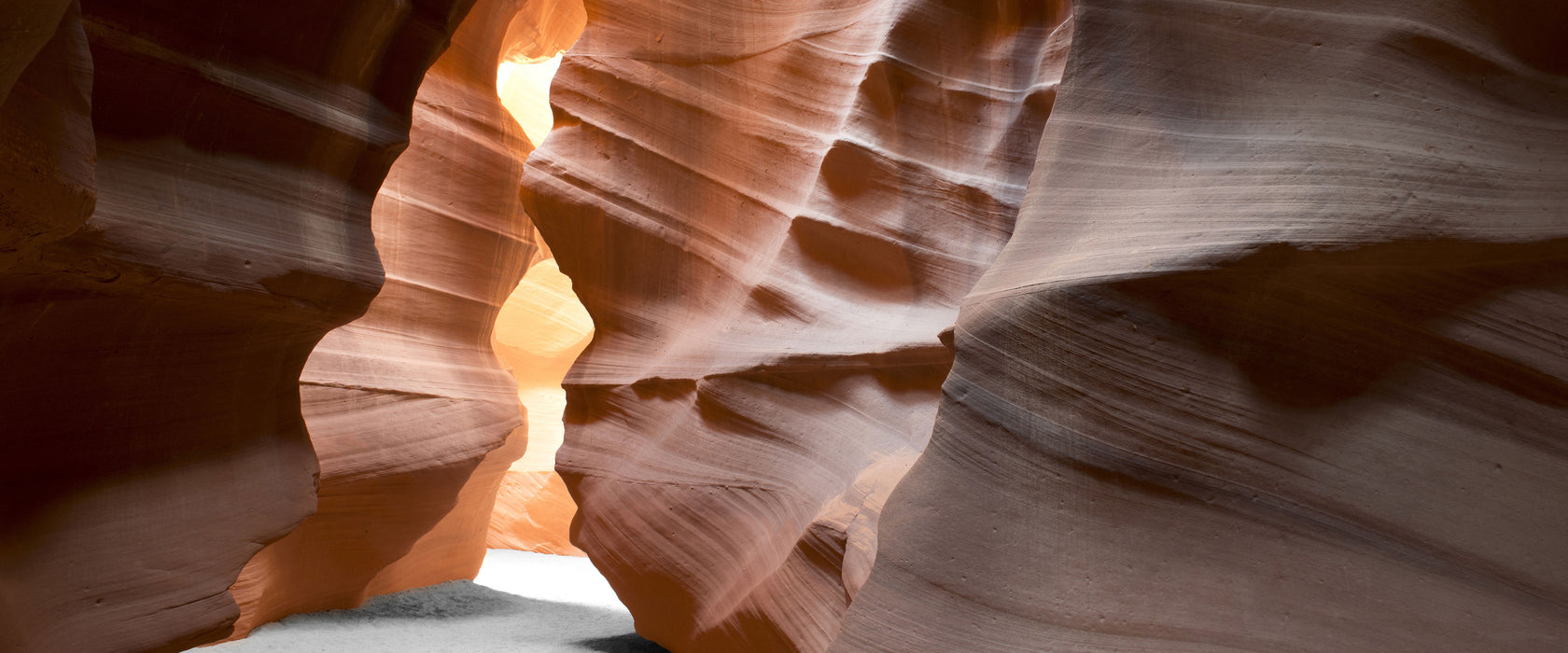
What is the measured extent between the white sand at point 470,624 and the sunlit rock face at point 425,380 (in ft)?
0.49

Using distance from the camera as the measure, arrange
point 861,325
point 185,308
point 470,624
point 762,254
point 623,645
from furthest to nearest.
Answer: point 470,624, point 623,645, point 762,254, point 861,325, point 185,308

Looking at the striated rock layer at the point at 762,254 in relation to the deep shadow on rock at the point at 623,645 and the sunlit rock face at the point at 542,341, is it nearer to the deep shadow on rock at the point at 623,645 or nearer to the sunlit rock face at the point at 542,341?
the deep shadow on rock at the point at 623,645

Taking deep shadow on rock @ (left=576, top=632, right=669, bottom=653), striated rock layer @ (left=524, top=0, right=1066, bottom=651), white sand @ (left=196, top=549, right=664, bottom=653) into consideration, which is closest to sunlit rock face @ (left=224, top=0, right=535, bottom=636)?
white sand @ (left=196, top=549, right=664, bottom=653)

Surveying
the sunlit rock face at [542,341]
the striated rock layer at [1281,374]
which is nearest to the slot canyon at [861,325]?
the striated rock layer at [1281,374]

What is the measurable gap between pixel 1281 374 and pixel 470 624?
13.8 ft

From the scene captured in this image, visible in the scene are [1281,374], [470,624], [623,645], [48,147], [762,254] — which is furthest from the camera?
[470,624]

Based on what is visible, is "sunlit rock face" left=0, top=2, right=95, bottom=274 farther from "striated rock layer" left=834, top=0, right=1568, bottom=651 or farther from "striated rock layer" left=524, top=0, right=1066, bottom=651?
"striated rock layer" left=524, top=0, right=1066, bottom=651

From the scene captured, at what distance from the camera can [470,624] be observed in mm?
4848

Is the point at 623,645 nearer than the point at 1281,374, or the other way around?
the point at 1281,374

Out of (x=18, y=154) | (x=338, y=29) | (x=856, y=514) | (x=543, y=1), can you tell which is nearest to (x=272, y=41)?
(x=338, y=29)

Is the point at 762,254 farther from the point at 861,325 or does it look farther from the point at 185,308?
the point at 185,308

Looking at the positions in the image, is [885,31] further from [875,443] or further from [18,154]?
[18,154]

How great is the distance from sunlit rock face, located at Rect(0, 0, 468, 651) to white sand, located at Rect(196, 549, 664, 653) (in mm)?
1586

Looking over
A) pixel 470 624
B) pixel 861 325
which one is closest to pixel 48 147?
pixel 861 325
